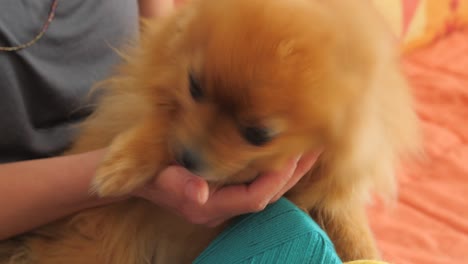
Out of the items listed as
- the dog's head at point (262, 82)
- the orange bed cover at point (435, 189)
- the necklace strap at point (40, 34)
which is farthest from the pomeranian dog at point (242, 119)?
the orange bed cover at point (435, 189)

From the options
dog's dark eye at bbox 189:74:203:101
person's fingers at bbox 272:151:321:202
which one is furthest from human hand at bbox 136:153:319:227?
dog's dark eye at bbox 189:74:203:101

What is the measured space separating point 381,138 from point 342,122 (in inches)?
4.6

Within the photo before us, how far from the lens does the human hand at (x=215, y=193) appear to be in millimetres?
888

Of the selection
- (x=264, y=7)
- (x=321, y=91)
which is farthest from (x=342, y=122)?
(x=264, y=7)

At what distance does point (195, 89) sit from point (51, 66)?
0.41 meters

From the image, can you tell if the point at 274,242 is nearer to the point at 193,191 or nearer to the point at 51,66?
the point at 193,191

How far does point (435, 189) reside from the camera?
5.16ft

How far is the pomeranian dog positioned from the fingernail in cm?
3

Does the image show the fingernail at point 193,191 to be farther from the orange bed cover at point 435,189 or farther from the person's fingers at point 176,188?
the orange bed cover at point 435,189

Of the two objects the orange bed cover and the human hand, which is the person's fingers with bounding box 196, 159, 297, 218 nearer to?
the human hand

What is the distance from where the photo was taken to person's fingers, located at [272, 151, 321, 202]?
2.93 ft

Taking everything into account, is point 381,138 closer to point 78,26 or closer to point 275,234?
point 275,234

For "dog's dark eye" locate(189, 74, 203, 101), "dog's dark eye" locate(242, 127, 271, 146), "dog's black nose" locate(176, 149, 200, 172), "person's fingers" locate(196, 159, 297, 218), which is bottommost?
"person's fingers" locate(196, 159, 297, 218)

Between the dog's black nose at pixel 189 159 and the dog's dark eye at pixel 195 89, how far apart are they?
0.08 m
